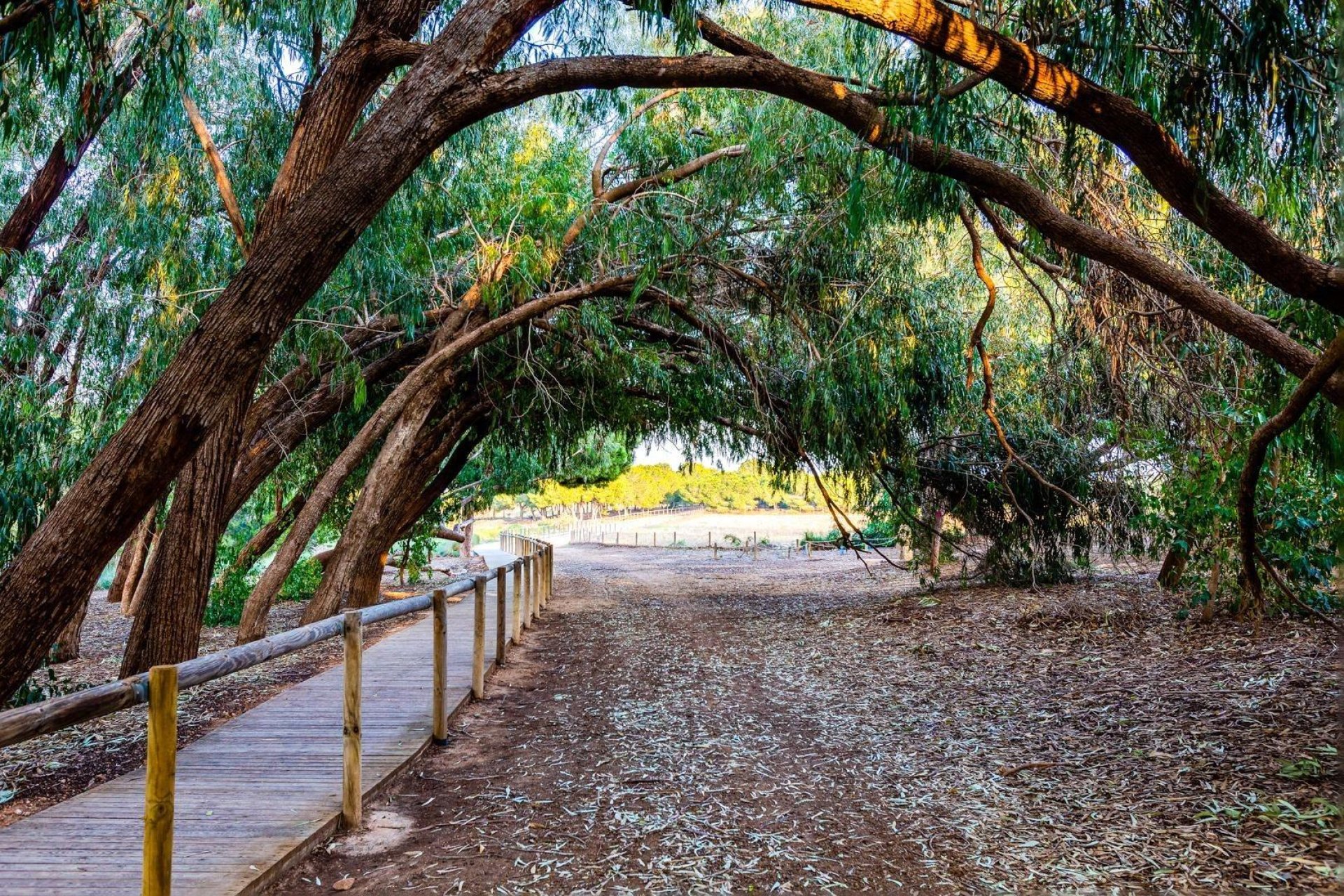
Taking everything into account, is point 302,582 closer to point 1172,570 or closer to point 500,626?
point 500,626

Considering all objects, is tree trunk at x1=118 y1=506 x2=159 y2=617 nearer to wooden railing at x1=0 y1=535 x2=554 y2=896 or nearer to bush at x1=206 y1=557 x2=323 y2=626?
bush at x1=206 y1=557 x2=323 y2=626

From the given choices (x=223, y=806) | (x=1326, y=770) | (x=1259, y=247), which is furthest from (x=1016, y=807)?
(x=223, y=806)

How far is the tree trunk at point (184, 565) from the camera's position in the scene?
621 centimetres

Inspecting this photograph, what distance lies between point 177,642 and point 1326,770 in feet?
22.4

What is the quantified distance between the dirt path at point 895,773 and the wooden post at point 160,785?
71 cm

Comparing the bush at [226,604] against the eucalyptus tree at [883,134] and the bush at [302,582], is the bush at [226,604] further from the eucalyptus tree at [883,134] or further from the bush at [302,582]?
the eucalyptus tree at [883,134]

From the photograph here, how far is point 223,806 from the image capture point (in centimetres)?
380

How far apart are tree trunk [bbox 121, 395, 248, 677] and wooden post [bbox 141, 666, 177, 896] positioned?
12.7ft

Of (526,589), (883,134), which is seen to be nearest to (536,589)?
(526,589)

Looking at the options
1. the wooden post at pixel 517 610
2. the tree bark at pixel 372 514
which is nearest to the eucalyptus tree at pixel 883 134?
the tree bark at pixel 372 514

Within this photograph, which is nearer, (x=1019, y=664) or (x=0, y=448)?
(x=0, y=448)

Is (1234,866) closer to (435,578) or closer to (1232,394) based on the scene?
(1232,394)

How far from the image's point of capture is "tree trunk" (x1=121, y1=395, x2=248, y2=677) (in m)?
6.21

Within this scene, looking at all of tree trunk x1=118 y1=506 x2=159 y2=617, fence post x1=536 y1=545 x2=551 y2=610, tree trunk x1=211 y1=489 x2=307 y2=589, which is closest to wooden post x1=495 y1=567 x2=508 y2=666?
fence post x1=536 y1=545 x2=551 y2=610
